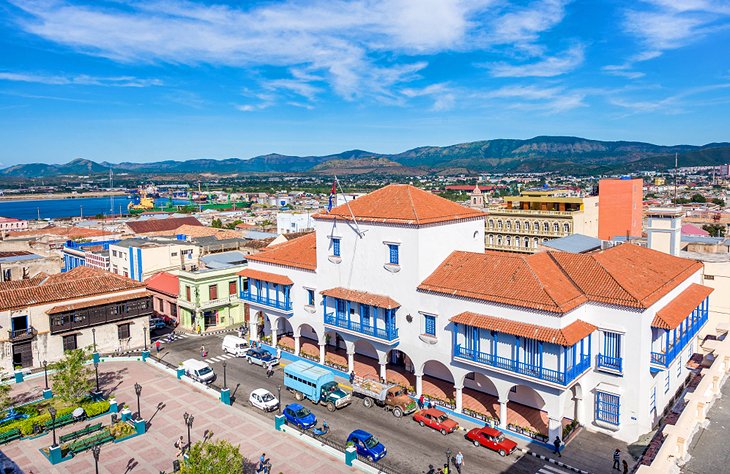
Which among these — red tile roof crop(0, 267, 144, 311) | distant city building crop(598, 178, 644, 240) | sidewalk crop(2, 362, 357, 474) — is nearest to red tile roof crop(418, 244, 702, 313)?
sidewalk crop(2, 362, 357, 474)

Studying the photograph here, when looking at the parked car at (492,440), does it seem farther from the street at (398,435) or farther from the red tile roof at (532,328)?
the red tile roof at (532,328)

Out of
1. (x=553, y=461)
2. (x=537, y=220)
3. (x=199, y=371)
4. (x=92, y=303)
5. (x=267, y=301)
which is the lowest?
(x=553, y=461)

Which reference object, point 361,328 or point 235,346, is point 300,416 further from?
point 235,346

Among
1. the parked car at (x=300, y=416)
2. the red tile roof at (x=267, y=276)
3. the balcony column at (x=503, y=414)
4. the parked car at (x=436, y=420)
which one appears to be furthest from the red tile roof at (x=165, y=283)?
the balcony column at (x=503, y=414)

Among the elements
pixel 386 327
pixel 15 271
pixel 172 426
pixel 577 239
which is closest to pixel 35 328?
pixel 172 426

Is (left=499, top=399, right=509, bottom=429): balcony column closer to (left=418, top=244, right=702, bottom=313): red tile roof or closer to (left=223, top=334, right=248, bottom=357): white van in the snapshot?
(left=418, top=244, right=702, bottom=313): red tile roof

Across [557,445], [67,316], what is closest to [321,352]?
[557,445]
